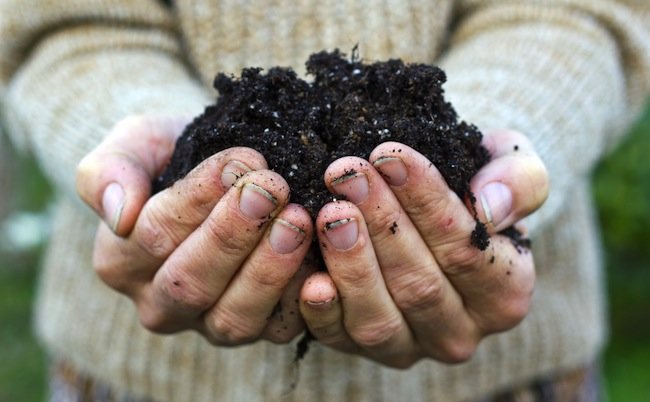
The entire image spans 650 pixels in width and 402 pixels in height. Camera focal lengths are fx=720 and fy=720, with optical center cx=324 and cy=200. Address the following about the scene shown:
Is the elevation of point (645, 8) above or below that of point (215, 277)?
above

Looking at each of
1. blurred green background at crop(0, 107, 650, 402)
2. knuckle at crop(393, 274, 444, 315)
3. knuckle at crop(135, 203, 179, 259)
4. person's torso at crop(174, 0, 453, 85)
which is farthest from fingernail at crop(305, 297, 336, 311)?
blurred green background at crop(0, 107, 650, 402)

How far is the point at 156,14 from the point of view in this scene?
1594 mm

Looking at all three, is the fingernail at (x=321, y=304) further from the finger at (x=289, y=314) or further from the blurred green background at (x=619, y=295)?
the blurred green background at (x=619, y=295)

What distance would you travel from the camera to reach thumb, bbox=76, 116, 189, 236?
115 centimetres

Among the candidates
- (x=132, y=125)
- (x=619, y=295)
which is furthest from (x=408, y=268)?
(x=619, y=295)

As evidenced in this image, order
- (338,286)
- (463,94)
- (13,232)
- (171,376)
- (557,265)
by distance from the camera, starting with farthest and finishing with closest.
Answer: (13,232), (557,265), (171,376), (463,94), (338,286)

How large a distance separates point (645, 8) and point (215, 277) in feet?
3.74

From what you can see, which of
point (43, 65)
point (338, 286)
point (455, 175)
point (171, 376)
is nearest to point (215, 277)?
point (338, 286)

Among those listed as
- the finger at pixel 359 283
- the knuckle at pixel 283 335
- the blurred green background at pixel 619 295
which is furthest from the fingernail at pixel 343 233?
the blurred green background at pixel 619 295

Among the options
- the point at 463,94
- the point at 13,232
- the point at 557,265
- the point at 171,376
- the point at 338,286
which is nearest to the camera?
the point at 338,286

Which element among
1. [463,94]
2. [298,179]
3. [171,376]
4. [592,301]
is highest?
[463,94]

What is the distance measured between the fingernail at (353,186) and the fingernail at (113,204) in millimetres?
363

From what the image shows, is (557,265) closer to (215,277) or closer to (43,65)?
(215,277)

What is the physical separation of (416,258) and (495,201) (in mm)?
158
